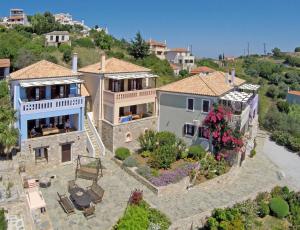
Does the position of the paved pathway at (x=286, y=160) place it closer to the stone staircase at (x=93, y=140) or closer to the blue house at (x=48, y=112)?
the stone staircase at (x=93, y=140)

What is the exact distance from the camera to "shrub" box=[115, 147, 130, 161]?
30078mm

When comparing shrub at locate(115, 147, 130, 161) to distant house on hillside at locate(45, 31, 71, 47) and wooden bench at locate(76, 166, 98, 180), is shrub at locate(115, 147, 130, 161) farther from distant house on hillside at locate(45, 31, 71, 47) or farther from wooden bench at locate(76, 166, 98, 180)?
distant house on hillside at locate(45, 31, 71, 47)

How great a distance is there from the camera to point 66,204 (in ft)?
72.0

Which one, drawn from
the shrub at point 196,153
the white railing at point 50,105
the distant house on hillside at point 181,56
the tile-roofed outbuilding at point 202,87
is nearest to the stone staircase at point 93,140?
the white railing at point 50,105

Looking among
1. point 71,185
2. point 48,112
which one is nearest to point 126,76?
point 48,112

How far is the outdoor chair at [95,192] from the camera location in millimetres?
23141

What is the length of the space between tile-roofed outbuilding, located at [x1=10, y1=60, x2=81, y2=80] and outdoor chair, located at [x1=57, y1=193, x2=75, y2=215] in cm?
1054

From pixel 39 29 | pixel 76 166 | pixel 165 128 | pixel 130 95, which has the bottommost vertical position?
pixel 76 166

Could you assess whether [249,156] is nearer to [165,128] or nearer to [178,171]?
[165,128]

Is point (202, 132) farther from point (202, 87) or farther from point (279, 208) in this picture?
point (279, 208)

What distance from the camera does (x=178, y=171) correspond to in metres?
27.0

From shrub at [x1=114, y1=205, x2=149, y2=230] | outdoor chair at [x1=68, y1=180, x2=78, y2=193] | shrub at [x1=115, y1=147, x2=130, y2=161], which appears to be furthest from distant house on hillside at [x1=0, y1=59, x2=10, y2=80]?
shrub at [x1=114, y1=205, x2=149, y2=230]

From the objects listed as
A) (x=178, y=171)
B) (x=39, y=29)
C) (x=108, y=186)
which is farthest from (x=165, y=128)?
(x=39, y=29)

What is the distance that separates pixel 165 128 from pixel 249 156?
35.0 feet
